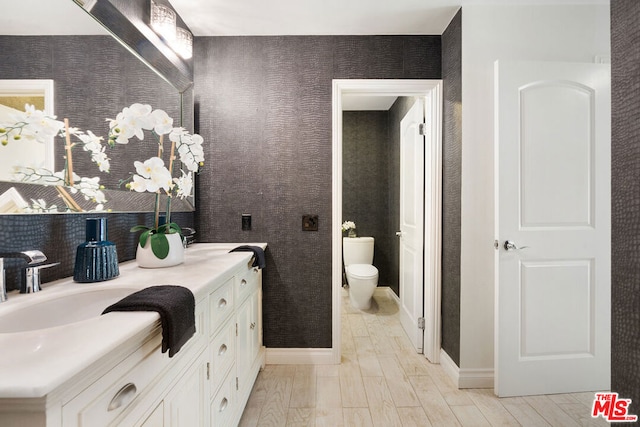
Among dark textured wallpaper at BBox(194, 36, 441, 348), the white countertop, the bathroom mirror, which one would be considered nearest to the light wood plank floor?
dark textured wallpaper at BBox(194, 36, 441, 348)

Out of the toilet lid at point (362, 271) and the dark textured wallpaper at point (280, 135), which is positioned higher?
the dark textured wallpaper at point (280, 135)

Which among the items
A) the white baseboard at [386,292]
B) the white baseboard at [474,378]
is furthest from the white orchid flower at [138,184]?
the white baseboard at [386,292]

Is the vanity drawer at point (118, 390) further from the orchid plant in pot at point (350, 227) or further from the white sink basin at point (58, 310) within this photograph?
the orchid plant in pot at point (350, 227)

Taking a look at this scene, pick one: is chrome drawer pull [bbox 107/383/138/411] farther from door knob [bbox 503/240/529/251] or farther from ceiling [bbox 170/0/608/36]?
ceiling [bbox 170/0/608/36]

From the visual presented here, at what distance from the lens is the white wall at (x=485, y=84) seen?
198cm

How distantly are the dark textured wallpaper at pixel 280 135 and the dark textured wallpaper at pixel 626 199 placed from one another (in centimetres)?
153

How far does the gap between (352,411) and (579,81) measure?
2376 mm

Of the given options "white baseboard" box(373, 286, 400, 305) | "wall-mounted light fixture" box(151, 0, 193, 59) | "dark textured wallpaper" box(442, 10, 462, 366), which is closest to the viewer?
"wall-mounted light fixture" box(151, 0, 193, 59)

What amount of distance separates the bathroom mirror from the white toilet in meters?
2.20

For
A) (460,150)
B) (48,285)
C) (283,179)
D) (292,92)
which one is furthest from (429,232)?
(48,285)

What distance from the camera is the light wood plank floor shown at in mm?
1684

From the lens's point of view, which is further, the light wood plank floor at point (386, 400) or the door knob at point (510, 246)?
the door knob at point (510, 246)

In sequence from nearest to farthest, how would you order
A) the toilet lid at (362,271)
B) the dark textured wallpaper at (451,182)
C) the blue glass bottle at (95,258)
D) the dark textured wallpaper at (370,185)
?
1. the blue glass bottle at (95,258)
2. the dark textured wallpaper at (451,182)
3. the toilet lid at (362,271)
4. the dark textured wallpaper at (370,185)

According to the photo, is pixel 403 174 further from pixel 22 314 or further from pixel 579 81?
pixel 22 314
